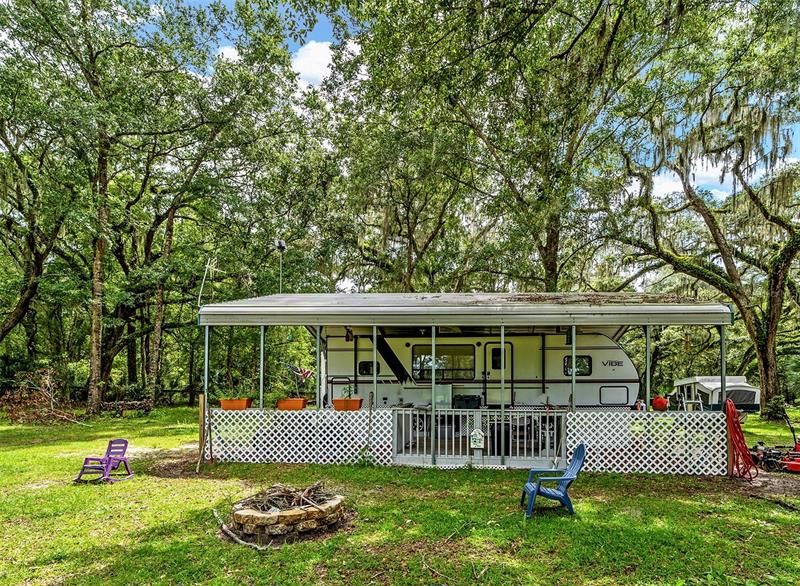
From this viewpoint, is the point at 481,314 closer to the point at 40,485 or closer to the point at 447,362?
the point at 447,362

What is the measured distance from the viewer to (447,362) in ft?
40.5

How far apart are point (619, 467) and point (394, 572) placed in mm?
5785

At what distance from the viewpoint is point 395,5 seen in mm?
8922

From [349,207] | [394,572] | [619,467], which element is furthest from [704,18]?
[394,572]

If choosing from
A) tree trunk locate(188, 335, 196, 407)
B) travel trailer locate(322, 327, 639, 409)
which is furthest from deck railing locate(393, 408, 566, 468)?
tree trunk locate(188, 335, 196, 407)

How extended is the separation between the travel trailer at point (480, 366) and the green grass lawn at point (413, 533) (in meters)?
3.25

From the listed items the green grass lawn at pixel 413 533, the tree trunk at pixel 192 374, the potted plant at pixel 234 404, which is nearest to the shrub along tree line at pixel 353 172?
the tree trunk at pixel 192 374

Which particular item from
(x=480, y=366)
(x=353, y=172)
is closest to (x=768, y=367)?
(x=480, y=366)

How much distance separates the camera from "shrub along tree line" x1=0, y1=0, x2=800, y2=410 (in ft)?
48.7

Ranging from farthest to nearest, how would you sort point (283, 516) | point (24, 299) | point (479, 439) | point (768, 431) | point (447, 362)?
point (24, 299) < point (768, 431) < point (447, 362) < point (479, 439) < point (283, 516)

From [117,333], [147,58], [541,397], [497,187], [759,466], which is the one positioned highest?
[147,58]

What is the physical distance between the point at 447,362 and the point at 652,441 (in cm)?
477

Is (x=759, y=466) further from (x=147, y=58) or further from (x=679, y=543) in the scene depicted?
(x=147, y=58)

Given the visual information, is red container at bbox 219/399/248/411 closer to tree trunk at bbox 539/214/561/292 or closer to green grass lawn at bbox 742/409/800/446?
tree trunk at bbox 539/214/561/292
